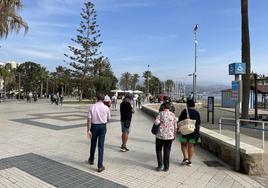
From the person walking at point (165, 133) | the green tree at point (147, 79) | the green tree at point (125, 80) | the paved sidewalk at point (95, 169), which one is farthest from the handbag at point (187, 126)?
the green tree at point (125, 80)

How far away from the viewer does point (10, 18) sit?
51.6ft

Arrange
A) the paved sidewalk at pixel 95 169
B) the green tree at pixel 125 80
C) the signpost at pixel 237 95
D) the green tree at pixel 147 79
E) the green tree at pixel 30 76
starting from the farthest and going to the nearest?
the green tree at pixel 125 80 → the green tree at pixel 147 79 → the green tree at pixel 30 76 → the signpost at pixel 237 95 → the paved sidewalk at pixel 95 169

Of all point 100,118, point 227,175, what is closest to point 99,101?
point 100,118

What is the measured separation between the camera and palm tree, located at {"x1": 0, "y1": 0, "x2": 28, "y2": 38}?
15.1m

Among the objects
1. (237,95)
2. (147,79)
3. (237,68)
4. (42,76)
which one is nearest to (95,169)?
(237,95)

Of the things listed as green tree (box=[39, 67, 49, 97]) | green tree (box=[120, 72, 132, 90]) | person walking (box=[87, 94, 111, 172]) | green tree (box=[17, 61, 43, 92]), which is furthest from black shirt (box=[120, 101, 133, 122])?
green tree (box=[120, 72, 132, 90])

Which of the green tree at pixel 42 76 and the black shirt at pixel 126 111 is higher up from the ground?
the green tree at pixel 42 76

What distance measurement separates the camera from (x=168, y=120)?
5508 mm

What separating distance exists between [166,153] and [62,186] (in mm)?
2164

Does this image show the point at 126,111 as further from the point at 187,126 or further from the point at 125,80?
the point at 125,80

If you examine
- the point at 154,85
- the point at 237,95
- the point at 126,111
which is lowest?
the point at 126,111

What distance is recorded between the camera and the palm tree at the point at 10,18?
15.1 meters

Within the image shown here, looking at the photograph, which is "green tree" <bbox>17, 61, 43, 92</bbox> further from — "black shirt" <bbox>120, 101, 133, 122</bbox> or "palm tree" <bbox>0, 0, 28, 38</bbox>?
"black shirt" <bbox>120, 101, 133, 122</bbox>

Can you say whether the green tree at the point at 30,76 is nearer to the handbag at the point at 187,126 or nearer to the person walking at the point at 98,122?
the person walking at the point at 98,122
